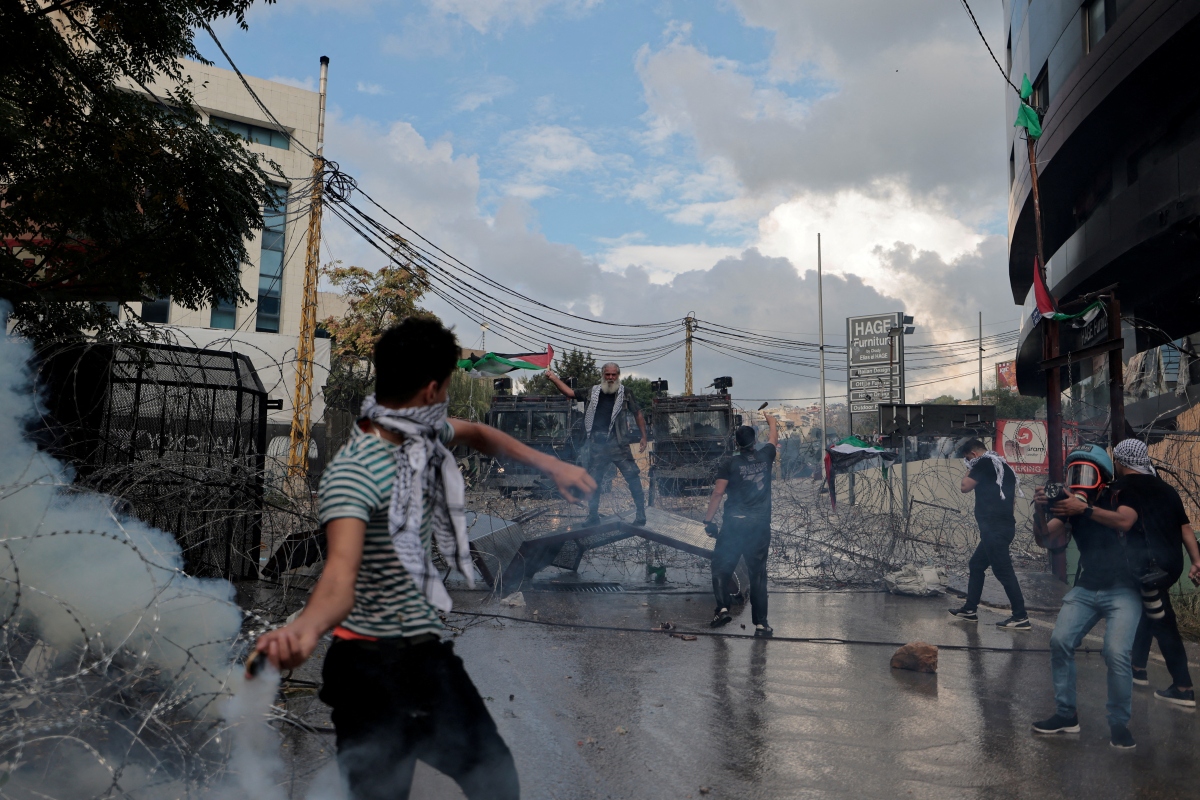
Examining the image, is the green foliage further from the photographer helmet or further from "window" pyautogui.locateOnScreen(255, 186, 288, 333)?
the photographer helmet

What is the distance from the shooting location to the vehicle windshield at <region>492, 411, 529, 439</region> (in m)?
22.4

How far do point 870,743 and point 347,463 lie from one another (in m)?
3.28

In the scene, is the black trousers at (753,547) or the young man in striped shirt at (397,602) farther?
the black trousers at (753,547)

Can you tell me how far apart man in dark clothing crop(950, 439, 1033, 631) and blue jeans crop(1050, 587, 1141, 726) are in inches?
125

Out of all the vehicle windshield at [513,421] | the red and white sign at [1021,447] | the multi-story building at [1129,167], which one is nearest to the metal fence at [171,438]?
the multi-story building at [1129,167]

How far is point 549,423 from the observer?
890 inches

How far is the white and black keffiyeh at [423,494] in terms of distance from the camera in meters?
2.16

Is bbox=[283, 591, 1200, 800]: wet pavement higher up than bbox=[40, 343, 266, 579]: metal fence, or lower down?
lower down

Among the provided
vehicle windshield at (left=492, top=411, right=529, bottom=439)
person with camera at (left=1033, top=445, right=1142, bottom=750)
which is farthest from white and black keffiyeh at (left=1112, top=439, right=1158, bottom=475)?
vehicle windshield at (left=492, top=411, right=529, bottom=439)

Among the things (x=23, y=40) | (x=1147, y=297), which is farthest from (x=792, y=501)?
(x=1147, y=297)

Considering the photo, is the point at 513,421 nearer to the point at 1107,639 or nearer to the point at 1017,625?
the point at 1017,625

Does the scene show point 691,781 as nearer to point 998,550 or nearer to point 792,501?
point 998,550

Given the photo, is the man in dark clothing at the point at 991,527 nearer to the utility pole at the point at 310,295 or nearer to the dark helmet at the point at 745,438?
the dark helmet at the point at 745,438

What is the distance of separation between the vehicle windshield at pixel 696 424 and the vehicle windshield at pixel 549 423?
2.86 meters
